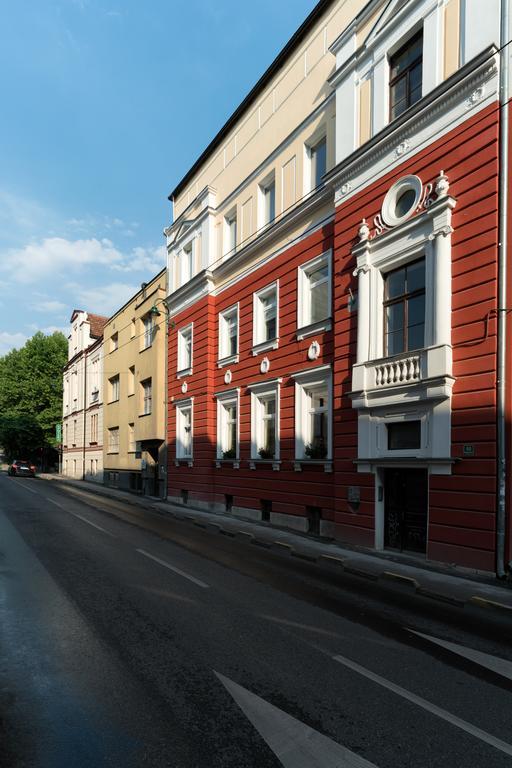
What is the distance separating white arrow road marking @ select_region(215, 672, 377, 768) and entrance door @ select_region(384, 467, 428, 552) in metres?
7.33

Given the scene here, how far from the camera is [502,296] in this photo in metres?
9.09

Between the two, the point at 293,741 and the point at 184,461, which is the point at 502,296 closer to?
the point at 293,741

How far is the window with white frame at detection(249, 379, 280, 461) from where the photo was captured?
52.5ft

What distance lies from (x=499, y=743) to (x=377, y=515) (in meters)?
7.52

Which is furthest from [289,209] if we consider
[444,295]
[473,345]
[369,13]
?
[473,345]

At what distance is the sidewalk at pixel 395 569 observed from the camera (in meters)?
7.64

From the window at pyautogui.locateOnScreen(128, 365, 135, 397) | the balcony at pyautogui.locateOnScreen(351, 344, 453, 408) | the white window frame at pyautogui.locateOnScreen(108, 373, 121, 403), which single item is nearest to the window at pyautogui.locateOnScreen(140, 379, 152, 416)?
the window at pyautogui.locateOnScreen(128, 365, 135, 397)

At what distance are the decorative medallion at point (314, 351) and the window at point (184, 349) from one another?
8857 mm

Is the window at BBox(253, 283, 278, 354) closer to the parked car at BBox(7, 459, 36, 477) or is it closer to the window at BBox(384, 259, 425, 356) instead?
the window at BBox(384, 259, 425, 356)

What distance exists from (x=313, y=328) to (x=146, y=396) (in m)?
14.9

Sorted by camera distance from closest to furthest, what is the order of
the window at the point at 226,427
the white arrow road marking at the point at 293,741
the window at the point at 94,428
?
the white arrow road marking at the point at 293,741 → the window at the point at 226,427 → the window at the point at 94,428

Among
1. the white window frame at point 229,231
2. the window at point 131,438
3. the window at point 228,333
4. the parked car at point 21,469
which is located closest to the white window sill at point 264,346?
the window at point 228,333

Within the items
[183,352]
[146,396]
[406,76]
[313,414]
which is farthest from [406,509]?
[146,396]

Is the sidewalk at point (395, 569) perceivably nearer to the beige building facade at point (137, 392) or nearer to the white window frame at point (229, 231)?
the beige building facade at point (137, 392)
